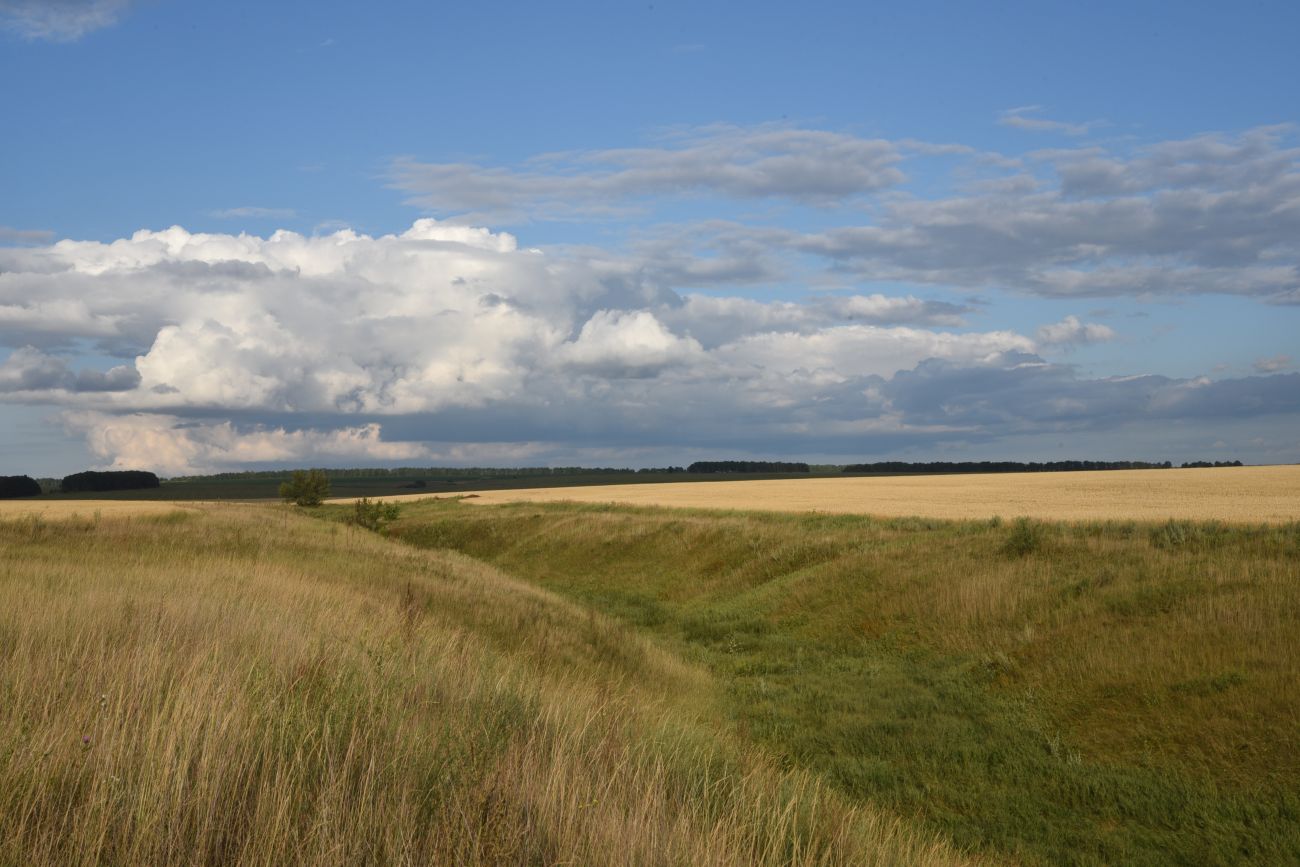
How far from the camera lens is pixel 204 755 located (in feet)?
16.4

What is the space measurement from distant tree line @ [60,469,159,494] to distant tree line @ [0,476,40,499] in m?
5.97

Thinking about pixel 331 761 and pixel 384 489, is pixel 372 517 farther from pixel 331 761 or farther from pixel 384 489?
pixel 384 489

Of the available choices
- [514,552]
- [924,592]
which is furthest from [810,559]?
[514,552]

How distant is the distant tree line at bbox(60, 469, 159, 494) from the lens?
123938 mm

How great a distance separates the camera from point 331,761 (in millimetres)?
5156

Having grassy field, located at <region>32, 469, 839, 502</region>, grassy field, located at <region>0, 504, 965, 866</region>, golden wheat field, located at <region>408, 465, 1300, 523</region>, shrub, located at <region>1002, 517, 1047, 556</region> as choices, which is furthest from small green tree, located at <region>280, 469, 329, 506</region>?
grassy field, located at <region>0, 504, 965, 866</region>

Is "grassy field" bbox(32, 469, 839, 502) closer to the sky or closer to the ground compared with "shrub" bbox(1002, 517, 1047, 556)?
closer to the ground

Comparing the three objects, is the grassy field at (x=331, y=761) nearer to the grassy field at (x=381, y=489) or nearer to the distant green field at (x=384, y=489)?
the distant green field at (x=384, y=489)

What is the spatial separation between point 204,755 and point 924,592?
710 inches

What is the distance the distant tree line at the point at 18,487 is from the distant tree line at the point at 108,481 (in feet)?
19.6

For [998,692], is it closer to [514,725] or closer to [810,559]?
[514,725]

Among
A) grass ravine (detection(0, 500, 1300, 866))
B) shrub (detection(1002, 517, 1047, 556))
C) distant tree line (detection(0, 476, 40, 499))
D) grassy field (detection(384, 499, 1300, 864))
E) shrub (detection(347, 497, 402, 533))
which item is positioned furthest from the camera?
distant tree line (detection(0, 476, 40, 499))

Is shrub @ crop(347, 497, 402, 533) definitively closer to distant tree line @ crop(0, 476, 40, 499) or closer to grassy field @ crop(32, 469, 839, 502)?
grassy field @ crop(32, 469, 839, 502)

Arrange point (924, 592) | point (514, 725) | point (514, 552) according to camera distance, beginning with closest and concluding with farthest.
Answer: point (514, 725) < point (924, 592) < point (514, 552)
